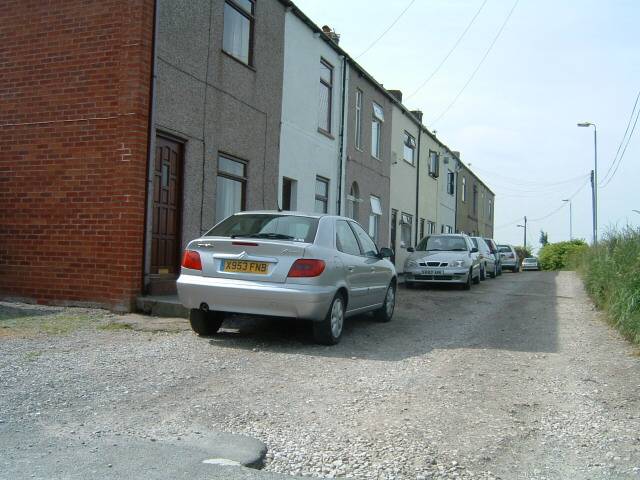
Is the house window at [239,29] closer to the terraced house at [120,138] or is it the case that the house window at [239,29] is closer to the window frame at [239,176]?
the terraced house at [120,138]

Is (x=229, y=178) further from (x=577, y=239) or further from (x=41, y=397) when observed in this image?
(x=577, y=239)

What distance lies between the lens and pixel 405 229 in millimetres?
26406

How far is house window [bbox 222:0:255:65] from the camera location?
41.1ft

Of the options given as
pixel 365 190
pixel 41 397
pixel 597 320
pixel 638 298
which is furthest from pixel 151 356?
pixel 365 190

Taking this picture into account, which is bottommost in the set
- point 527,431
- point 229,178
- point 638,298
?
point 527,431

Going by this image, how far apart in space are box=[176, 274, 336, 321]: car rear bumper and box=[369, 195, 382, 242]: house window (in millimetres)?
13984

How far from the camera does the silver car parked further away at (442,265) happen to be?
17.1 metres

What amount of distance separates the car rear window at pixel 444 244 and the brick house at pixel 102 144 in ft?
28.5

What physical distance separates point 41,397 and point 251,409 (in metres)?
1.72

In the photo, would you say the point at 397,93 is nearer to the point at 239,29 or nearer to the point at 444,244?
the point at 444,244

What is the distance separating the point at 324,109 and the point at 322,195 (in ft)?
7.56

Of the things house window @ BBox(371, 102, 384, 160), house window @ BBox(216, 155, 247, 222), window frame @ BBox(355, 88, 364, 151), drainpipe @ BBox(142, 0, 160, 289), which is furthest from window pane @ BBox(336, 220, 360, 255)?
house window @ BBox(371, 102, 384, 160)

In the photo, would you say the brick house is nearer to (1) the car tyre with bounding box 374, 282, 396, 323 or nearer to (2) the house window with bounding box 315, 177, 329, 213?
(1) the car tyre with bounding box 374, 282, 396, 323

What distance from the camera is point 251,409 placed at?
5211 millimetres
